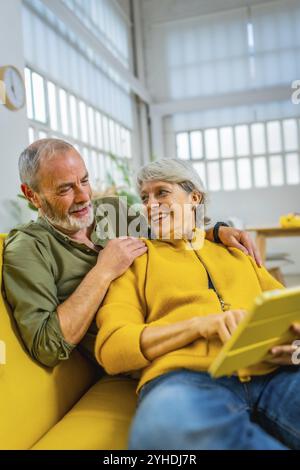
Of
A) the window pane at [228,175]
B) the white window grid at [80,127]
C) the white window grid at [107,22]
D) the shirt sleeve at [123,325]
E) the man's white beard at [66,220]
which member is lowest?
the shirt sleeve at [123,325]

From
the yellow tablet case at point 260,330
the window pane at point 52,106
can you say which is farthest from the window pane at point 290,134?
the yellow tablet case at point 260,330

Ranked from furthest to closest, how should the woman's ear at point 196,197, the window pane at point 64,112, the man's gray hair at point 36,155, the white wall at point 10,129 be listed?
the window pane at point 64,112
the white wall at point 10,129
the woman's ear at point 196,197
the man's gray hair at point 36,155

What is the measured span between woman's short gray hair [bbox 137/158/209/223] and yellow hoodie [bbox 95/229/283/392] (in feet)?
0.63

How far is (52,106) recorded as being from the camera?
3855 millimetres

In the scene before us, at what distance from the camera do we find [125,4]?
5.96 m

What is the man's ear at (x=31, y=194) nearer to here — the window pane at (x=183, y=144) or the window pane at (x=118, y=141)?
the window pane at (x=118, y=141)

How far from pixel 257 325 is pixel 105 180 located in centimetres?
422

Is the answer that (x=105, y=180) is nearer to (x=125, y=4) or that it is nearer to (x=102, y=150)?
(x=102, y=150)

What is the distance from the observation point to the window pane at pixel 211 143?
6238 millimetres

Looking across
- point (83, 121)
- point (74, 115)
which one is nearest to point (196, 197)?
point (74, 115)

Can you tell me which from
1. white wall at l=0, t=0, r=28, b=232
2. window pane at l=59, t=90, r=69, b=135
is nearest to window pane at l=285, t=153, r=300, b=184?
window pane at l=59, t=90, r=69, b=135
